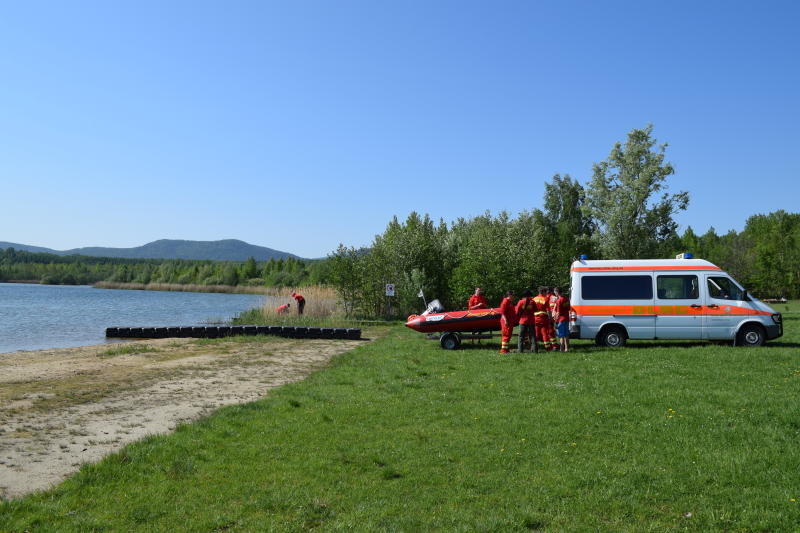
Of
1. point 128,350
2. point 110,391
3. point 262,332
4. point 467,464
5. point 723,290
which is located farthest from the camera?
point 262,332

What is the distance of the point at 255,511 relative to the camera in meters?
5.47

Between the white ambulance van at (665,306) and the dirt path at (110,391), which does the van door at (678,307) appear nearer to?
the white ambulance van at (665,306)

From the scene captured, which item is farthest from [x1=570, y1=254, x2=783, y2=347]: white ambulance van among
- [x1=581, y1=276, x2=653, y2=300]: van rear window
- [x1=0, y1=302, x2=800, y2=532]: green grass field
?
[x1=0, y1=302, x2=800, y2=532]: green grass field

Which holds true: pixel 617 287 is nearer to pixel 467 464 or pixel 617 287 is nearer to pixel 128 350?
pixel 467 464

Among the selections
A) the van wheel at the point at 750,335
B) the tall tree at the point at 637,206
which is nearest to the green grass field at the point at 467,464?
the van wheel at the point at 750,335

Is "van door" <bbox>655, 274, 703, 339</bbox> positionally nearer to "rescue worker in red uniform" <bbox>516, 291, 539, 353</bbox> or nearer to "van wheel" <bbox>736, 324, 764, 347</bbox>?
"van wheel" <bbox>736, 324, 764, 347</bbox>

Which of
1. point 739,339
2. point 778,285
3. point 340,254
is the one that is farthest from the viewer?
point 778,285

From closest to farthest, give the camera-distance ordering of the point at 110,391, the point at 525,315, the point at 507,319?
the point at 110,391 < the point at 525,315 < the point at 507,319

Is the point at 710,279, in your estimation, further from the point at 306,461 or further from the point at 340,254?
the point at 340,254

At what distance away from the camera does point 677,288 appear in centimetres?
1756

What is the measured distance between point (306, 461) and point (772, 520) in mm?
4500

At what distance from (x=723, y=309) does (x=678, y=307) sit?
1.21 m

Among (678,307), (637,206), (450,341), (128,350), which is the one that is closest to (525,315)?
(450,341)

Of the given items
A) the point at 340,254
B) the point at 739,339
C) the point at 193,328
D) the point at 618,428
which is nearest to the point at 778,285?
the point at 340,254
